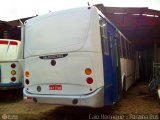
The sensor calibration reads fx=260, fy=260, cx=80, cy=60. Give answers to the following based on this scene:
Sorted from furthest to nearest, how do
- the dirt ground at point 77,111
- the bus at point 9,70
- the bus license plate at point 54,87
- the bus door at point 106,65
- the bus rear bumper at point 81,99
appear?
the bus at point 9,70, the dirt ground at point 77,111, the bus door at point 106,65, the bus license plate at point 54,87, the bus rear bumper at point 81,99

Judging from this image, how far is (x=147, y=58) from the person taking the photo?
893 inches

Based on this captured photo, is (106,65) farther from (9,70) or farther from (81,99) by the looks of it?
(9,70)

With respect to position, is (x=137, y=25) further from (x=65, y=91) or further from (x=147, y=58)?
(x=65, y=91)

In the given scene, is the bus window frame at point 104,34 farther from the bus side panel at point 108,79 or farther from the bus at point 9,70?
the bus at point 9,70

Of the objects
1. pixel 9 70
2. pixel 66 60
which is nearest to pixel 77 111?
pixel 66 60

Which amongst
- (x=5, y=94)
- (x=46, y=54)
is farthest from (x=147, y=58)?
(x=46, y=54)

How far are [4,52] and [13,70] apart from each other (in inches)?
32.5

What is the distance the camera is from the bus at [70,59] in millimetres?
6238

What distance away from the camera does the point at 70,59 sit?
649 cm

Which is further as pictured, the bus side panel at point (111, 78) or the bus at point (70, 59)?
the bus side panel at point (111, 78)

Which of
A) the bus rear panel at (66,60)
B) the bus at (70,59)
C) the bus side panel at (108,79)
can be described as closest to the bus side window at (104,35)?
the bus at (70,59)

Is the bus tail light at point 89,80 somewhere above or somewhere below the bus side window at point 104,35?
below

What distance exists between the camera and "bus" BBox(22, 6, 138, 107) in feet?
20.5

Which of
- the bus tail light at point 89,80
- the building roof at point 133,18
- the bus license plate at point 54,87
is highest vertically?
the building roof at point 133,18
